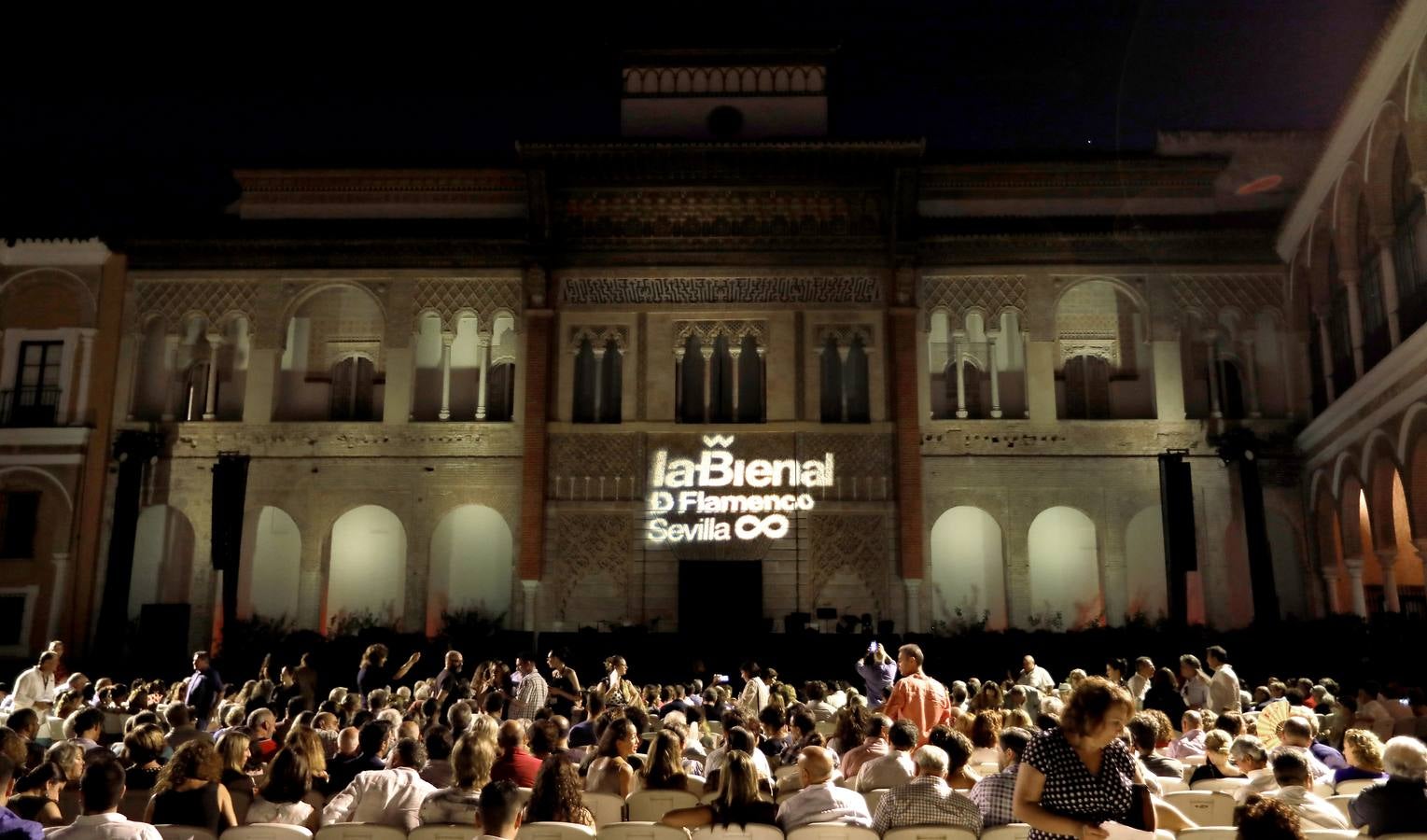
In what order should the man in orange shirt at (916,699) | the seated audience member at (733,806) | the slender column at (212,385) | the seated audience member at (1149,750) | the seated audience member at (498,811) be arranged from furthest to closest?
the slender column at (212,385) < the man in orange shirt at (916,699) < the seated audience member at (1149,750) < the seated audience member at (733,806) < the seated audience member at (498,811)

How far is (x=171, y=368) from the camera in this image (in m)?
25.4

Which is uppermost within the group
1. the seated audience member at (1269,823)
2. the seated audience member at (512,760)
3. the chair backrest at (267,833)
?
the seated audience member at (1269,823)

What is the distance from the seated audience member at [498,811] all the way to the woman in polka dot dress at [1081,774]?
7.20 feet

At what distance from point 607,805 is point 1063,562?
2103cm

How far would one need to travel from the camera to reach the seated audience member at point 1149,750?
797cm

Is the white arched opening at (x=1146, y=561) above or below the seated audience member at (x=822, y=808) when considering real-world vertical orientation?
above

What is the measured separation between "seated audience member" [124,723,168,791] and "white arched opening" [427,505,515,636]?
18.7 m

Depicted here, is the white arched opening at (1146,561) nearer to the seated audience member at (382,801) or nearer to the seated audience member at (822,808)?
the seated audience member at (822,808)

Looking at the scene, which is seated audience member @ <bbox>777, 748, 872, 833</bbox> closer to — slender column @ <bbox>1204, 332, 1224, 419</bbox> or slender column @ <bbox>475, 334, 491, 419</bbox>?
slender column @ <bbox>475, 334, 491, 419</bbox>

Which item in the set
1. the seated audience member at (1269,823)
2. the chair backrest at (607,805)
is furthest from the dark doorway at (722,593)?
the seated audience member at (1269,823)

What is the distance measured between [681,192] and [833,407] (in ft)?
19.1

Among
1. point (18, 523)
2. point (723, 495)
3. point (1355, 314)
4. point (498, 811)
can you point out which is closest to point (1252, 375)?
point (1355, 314)

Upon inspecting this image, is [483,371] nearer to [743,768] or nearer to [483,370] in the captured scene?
[483,370]

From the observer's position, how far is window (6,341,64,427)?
25.0 m
